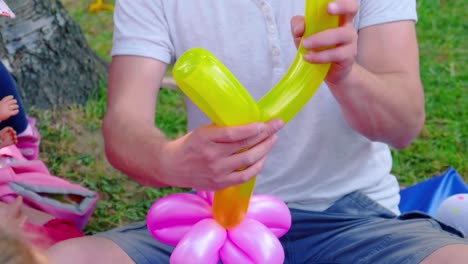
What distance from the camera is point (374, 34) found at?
1.52m

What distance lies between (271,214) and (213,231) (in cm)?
14

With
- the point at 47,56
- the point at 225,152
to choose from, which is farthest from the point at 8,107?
the point at 225,152

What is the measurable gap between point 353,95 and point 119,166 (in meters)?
0.52

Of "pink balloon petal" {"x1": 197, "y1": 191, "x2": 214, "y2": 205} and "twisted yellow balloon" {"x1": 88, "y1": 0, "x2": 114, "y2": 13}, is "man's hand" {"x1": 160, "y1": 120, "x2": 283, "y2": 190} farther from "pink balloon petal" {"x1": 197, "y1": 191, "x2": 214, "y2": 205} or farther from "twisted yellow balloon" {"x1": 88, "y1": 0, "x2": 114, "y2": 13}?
"twisted yellow balloon" {"x1": 88, "y1": 0, "x2": 114, "y2": 13}

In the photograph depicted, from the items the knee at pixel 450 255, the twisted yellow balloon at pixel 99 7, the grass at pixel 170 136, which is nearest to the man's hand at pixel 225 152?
the knee at pixel 450 255

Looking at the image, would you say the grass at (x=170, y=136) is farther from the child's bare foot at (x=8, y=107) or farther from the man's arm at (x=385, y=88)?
the man's arm at (x=385, y=88)

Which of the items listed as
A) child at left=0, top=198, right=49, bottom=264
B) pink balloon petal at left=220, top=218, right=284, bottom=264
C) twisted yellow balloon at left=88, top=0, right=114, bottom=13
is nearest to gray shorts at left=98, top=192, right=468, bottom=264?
pink balloon petal at left=220, top=218, right=284, bottom=264

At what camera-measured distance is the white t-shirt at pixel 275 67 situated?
1.56 metres

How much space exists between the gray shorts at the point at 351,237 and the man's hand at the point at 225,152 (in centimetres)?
29

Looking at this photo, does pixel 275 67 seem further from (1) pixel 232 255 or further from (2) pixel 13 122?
(2) pixel 13 122

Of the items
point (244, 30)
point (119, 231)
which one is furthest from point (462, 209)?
point (119, 231)

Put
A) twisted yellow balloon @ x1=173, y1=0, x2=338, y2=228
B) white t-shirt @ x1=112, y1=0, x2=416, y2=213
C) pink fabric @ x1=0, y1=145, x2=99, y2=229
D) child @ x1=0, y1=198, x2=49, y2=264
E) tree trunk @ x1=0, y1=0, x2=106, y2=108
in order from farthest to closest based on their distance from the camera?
tree trunk @ x1=0, y1=0, x2=106, y2=108, pink fabric @ x1=0, y1=145, x2=99, y2=229, white t-shirt @ x1=112, y1=0, x2=416, y2=213, twisted yellow balloon @ x1=173, y1=0, x2=338, y2=228, child @ x1=0, y1=198, x2=49, y2=264

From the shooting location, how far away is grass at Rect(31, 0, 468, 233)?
2.43 meters

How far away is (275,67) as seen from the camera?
61.2 inches
